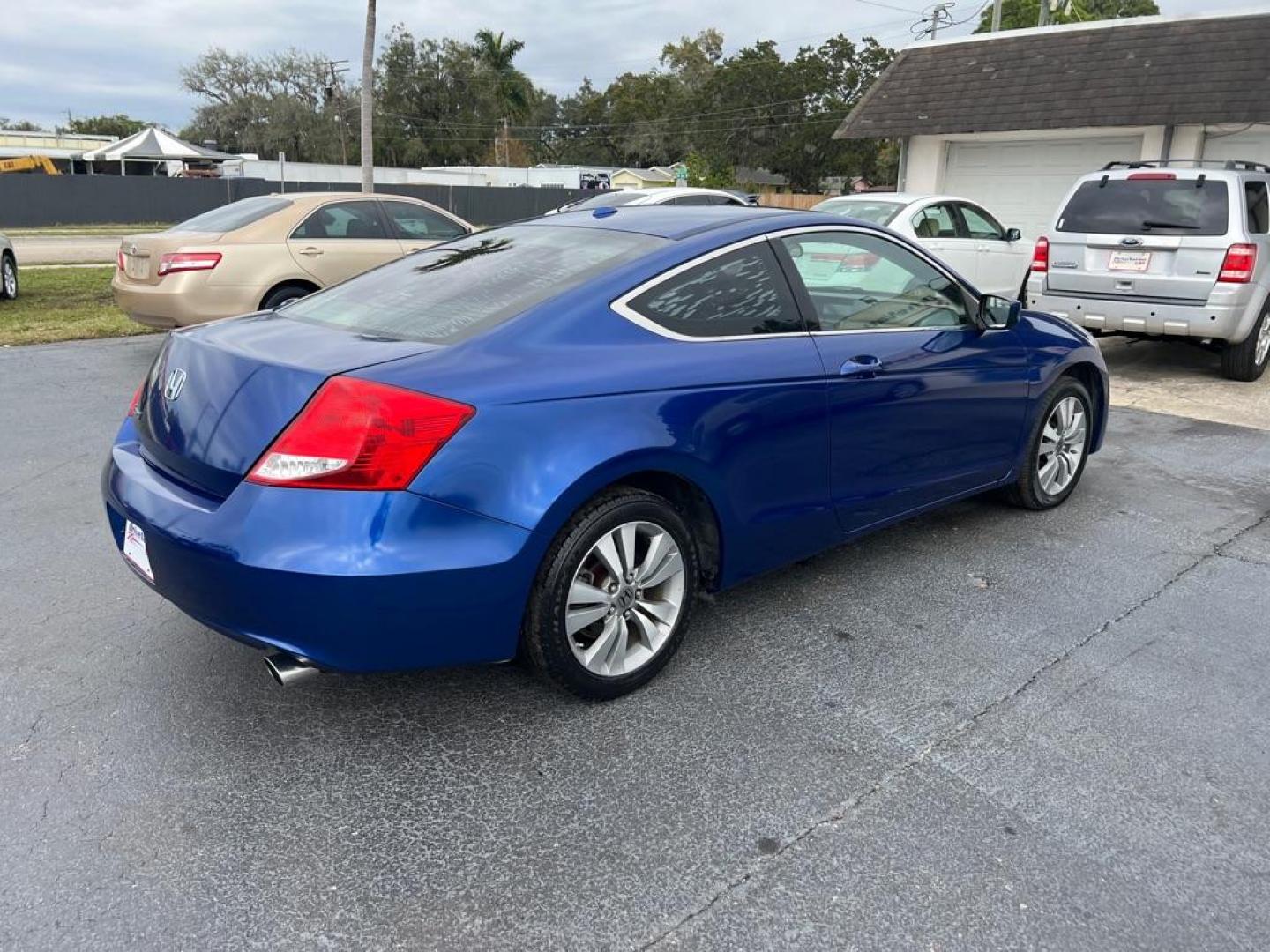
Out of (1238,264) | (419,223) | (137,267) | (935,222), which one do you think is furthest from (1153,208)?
(137,267)

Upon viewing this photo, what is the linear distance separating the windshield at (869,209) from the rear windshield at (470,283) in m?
7.14

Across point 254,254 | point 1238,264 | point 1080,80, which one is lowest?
point 254,254

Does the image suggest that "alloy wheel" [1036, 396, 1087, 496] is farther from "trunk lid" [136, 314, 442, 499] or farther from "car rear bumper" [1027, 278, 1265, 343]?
"car rear bumper" [1027, 278, 1265, 343]

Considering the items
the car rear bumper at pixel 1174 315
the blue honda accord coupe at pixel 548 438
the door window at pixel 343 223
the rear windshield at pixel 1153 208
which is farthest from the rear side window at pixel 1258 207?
the door window at pixel 343 223

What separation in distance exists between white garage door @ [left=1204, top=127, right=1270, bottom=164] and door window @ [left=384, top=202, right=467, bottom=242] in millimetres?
12658

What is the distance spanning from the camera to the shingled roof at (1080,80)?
1505 centimetres

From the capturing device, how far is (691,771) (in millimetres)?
2816

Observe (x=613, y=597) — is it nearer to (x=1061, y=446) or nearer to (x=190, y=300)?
(x=1061, y=446)

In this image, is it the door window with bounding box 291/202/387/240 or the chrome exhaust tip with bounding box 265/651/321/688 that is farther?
the door window with bounding box 291/202/387/240

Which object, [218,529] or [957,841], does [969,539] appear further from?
[218,529]

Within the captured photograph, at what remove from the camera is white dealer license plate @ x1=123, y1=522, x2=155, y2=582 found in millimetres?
2928

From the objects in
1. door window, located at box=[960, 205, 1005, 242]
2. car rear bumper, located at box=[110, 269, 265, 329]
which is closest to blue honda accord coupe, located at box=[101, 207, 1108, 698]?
car rear bumper, located at box=[110, 269, 265, 329]

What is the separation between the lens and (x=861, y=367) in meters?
3.69

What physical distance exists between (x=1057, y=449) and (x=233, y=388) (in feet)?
13.3
